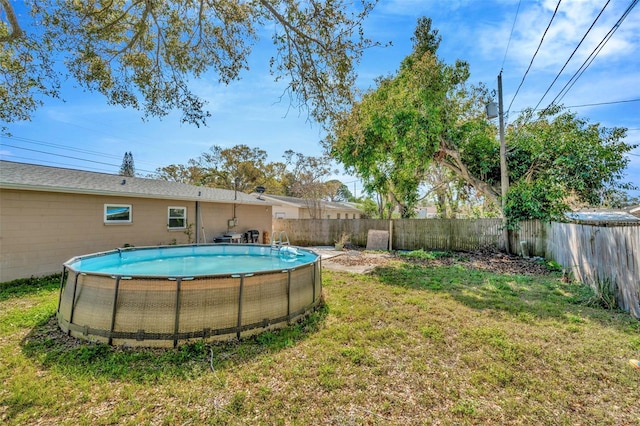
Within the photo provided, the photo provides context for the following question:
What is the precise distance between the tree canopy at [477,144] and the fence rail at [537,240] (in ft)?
3.22

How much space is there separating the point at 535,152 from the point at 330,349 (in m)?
11.7

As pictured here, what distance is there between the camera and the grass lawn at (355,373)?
7.76 feet

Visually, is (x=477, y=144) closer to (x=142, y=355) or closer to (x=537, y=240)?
(x=537, y=240)

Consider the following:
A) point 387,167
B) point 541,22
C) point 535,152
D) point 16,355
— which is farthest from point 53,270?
point 535,152

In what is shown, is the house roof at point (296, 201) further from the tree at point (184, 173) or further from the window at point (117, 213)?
the window at point (117, 213)

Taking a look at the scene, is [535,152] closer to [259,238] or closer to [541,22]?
[541,22]

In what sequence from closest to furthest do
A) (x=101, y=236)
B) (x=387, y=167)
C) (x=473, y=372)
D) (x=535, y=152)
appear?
(x=473, y=372)
(x=101, y=236)
(x=535, y=152)
(x=387, y=167)

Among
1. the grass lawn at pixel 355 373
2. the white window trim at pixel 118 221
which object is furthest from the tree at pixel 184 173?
the grass lawn at pixel 355 373

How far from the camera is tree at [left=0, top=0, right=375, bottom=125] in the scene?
18.5ft

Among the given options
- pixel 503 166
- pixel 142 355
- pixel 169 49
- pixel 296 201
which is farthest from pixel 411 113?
pixel 296 201

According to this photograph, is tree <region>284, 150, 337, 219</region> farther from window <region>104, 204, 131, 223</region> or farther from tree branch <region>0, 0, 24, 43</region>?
tree branch <region>0, 0, 24, 43</region>

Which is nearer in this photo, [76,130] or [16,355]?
[16,355]

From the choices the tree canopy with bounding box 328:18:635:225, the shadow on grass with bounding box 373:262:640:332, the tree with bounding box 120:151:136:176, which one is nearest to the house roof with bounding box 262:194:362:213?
the tree canopy with bounding box 328:18:635:225

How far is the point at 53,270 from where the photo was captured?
7.49 m
